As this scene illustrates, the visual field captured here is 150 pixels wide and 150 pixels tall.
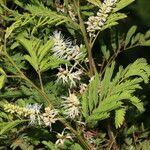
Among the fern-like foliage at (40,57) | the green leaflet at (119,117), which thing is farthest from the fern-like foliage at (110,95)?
the fern-like foliage at (40,57)

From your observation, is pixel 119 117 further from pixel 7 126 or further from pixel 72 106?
pixel 7 126

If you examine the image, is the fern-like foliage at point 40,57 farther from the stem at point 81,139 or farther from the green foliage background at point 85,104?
the stem at point 81,139

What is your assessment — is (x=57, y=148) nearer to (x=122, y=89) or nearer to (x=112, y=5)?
(x=122, y=89)

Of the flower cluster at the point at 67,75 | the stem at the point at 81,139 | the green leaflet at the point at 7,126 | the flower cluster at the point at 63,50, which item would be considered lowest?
the stem at the point at 81,139

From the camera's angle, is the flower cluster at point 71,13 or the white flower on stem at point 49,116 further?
the flower cluster at point 71,13

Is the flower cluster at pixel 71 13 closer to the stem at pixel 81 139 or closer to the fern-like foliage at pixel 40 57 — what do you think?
the fern-like foliage at pixel 40 57

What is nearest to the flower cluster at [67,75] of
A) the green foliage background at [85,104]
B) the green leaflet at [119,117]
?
the green foliage background at [85,104]

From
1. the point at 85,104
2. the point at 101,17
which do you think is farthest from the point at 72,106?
the point at 101,17

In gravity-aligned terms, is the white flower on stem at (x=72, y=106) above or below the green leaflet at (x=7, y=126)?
above

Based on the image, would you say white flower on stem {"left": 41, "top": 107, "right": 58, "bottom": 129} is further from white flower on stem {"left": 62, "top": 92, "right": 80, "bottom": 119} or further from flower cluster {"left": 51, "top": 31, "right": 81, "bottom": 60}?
flower cluster {"left": 51, "top": 31, "right": 81, "bottom": 60}
